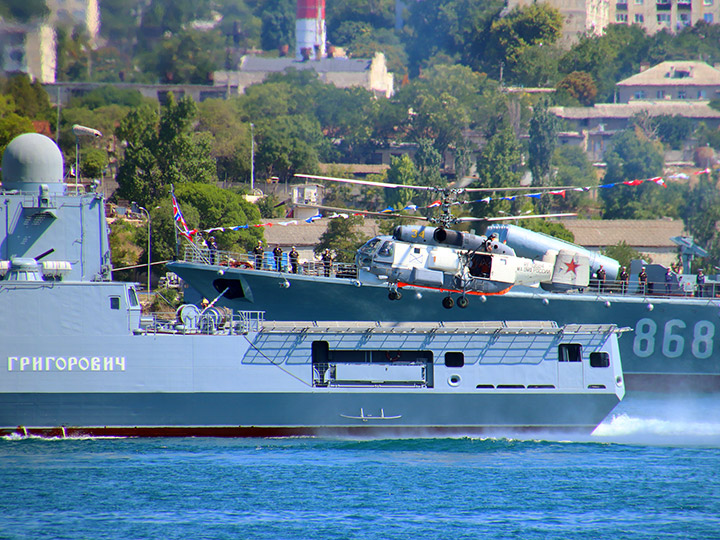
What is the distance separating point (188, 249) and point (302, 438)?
819 cm

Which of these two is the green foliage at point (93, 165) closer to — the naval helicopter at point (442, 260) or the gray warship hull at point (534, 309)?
the gray warship hull at point (534, 309)

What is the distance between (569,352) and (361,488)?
8552mm

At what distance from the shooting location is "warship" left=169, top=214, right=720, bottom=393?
108 feet

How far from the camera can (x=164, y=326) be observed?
106ft

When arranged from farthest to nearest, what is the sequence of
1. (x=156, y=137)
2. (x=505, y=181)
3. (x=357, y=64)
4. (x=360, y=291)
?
1. (x=357, y=64)
2. (x=505, y=181)
3. (x=156, y=137)
4. (x=360, y=291)

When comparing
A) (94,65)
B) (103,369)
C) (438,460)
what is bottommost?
(438,460)

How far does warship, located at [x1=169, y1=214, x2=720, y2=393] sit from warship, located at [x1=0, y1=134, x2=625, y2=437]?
7.19ft

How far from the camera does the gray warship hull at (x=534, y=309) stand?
35.9m

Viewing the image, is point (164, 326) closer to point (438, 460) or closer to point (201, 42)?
point (438, 460)

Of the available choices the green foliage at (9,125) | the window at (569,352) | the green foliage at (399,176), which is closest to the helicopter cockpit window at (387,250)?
the window at (569,352)

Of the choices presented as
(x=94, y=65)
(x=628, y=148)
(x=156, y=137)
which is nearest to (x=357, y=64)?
(x=628, y=148)

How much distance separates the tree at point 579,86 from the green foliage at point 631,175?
20210mm

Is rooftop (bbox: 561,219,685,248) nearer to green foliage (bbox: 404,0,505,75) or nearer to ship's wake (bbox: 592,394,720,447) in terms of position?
ship's wake (bbox: 592,394,720,447)

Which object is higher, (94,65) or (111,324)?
(94,65)
